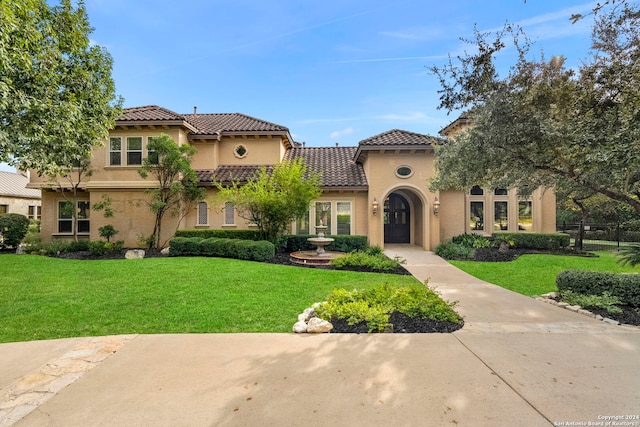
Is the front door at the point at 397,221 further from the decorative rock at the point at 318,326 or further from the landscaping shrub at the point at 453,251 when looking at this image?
the decorative rock at the point at 318,326

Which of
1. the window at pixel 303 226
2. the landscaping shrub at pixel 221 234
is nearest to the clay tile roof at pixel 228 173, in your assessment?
the landscaping shrub at pixel 221 234

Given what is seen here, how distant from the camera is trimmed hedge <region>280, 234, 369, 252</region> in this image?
1526 centimetres

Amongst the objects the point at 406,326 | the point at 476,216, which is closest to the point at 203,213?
the point at 406,326

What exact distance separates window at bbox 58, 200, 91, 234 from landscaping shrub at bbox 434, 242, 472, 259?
18837mm

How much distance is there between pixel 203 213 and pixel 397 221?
39.1 feet

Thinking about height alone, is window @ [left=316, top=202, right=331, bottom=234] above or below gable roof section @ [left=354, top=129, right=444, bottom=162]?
below

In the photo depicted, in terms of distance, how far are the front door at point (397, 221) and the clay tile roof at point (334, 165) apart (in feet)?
11.7

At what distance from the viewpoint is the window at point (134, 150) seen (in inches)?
623

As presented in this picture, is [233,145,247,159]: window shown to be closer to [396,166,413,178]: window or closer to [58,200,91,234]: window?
[58,200,91,234]: window

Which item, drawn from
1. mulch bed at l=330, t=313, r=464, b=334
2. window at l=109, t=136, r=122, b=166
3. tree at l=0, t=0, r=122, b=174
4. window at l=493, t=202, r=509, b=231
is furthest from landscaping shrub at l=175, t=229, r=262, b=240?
window at l=493, t=202, r=509, b=231

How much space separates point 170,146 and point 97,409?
12.9 metres

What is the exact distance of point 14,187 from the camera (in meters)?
28.5

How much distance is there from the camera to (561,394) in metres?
3.34

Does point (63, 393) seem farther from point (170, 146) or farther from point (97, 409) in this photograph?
point (170, 146)
